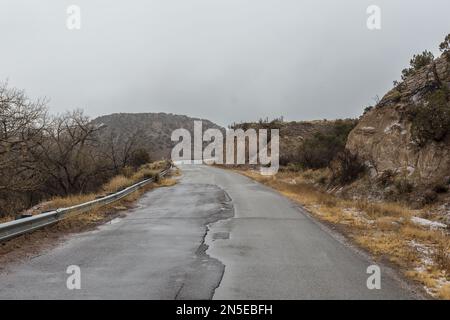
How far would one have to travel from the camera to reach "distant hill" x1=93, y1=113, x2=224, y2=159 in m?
101

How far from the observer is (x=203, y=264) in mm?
7621

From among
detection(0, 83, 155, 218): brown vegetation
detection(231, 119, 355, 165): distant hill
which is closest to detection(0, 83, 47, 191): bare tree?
detection(0, 83, 155, 218): brown vegetation

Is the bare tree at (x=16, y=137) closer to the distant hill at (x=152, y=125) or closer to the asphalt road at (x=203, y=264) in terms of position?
the asphalt road at (x=203, y=264)

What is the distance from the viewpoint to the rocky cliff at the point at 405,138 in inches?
711

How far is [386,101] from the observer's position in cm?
2477

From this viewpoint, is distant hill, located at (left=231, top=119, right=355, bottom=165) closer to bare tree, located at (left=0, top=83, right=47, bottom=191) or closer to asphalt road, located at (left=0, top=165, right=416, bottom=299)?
bare tree, located at (left=0, top=83, right=47, bottom=191)

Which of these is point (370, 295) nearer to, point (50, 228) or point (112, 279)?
point (112, 279)

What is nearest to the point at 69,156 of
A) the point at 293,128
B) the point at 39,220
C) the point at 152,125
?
the point at 39,220

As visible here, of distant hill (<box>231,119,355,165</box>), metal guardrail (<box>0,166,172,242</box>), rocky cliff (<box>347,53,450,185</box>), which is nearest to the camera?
metal guardrail (<box>0,166,172,242</box>)

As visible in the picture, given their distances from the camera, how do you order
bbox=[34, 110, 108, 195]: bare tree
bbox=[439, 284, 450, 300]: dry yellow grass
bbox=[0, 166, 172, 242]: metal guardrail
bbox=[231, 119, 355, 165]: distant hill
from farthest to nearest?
bbox=[231, 119, 355, 165]: distant hill → bbox=[34, 110, 108, 195]: bare tree → bbox=[0, 166, 172, 242]: metal guardrail → bbox=[439, 284, 450, 300]: dry yellow grass

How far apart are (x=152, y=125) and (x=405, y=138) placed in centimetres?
9901

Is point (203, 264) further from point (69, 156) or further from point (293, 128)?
point (293, 128)

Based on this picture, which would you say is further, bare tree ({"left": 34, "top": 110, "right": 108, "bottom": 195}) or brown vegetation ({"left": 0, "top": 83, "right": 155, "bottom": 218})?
bare tree ({"left": 34, "top": 110, "right": 108, "bottom": 195})

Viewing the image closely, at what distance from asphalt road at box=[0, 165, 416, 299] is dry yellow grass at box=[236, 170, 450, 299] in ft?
1.81
